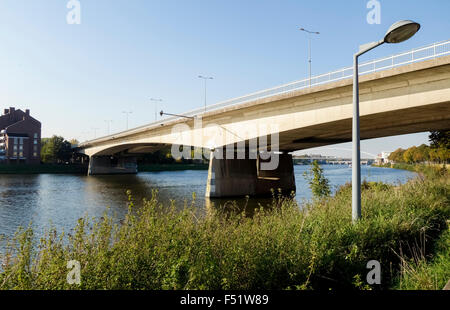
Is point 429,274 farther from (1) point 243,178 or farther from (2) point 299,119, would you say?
(1) point 243,178

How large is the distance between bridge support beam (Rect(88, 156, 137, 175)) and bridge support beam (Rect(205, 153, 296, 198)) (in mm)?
47251

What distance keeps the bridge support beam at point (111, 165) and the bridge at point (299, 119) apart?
102ft

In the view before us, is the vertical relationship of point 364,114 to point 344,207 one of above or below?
above

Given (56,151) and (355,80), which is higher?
(56,151)

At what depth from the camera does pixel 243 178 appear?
31078mm

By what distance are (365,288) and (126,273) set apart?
3741mm

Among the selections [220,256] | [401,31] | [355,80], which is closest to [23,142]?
[355,80]

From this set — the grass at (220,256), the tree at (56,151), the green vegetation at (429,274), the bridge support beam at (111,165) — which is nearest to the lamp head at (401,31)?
the grass at (220,256)

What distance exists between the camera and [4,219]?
18484 mm

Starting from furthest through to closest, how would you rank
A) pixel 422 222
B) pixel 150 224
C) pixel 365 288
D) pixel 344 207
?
pixel 344 207 < pixel 422 222 < pixel 150 224 < pixel 365 288

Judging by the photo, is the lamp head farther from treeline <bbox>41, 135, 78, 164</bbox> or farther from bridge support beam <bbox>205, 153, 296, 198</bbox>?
treeline <bbox>41, 135, 78, 164</bbox>

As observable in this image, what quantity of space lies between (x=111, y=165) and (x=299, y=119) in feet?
208
